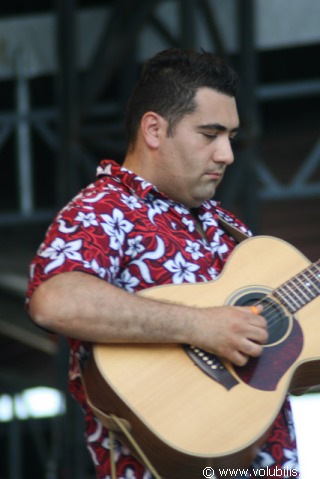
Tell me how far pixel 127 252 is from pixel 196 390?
35 cm

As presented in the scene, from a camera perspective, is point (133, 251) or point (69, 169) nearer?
point (133, 251)

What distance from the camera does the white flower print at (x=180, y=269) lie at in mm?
2709

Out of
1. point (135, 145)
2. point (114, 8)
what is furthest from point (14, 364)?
point (135, 145)

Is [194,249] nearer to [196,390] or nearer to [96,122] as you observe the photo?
[196,390]

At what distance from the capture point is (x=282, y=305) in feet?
9.05

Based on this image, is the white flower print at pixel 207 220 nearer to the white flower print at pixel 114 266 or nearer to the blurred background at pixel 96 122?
the white flower print at pixel 114 266

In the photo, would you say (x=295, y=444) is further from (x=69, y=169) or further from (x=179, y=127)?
(x=69, y=169)

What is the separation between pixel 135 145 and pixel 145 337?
55 centimetres

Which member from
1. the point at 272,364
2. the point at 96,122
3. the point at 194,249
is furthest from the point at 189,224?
the point at 96,122

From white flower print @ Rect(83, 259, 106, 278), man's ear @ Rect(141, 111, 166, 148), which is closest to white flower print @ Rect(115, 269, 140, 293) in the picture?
white flower print @ Rect(83, 259, 106, 278)

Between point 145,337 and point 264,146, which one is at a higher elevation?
point 145,337

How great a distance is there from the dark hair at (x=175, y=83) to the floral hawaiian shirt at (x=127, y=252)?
0.17 meters

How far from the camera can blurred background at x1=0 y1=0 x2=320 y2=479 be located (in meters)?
5.93

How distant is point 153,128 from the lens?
2852 millimetres
